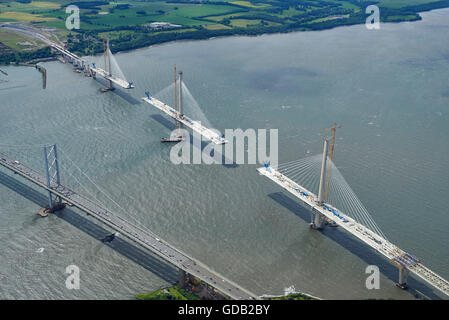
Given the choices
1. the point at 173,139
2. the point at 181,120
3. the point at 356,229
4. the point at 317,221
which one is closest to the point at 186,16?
the point at 181,120

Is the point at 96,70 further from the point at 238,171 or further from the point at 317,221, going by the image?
the point at 317,221

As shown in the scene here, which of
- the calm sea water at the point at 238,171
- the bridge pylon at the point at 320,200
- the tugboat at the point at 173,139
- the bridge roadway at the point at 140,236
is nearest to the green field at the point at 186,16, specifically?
the calm sea water at the point at 238,171

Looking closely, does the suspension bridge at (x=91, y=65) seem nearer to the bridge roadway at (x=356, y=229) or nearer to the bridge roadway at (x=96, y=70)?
the bridge roadway at (x=96, y=70)

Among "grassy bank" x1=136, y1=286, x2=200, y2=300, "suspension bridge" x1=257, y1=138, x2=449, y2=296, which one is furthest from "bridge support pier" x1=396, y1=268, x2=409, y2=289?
"grassy bank" x1=136, y1=286, x2=200, y2=300

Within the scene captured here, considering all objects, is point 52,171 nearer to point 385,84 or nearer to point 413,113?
point 413,113

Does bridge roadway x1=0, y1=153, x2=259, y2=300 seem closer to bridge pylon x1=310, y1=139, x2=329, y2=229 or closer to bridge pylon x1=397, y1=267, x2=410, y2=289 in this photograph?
bridge pylon x1=397, y1=267, x2=410, y2=289

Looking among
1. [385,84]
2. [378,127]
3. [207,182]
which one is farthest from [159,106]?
[385,84]
